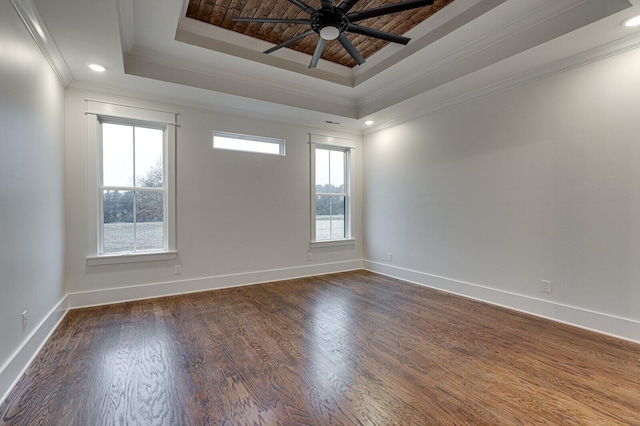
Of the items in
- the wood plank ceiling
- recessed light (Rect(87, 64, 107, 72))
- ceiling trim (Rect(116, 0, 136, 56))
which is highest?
the wood plank ceiling

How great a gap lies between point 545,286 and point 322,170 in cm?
360

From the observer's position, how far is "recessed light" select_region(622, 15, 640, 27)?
2329 mm

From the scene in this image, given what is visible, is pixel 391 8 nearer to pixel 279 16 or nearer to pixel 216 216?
pixel 279 16

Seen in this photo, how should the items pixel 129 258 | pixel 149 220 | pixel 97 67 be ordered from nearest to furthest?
pixel 97 67 < pixel 129 258 < pixel 149 220

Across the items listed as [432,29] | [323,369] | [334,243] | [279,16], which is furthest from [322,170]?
[323,369]

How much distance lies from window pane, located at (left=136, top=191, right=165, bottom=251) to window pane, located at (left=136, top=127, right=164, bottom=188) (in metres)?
0.16

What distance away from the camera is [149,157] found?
3.99 m

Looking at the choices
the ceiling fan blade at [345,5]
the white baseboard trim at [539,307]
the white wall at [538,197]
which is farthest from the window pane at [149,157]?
the white baseboard trim at [539,307]

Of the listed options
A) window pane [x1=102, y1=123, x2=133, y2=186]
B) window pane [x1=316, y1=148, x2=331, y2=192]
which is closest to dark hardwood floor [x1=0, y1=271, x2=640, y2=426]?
window pane [x1=102, y1=123, x2=133, y2=186]

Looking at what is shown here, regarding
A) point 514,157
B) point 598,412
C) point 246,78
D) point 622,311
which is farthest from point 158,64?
point 622,311

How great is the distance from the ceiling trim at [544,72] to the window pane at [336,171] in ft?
5.05

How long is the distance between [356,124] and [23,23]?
4.12 m

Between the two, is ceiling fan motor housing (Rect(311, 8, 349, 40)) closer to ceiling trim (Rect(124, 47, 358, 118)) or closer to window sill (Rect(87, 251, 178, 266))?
ceiling trim (Rect(124, 47, 358, 118))

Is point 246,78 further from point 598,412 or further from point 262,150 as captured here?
point 598,412
